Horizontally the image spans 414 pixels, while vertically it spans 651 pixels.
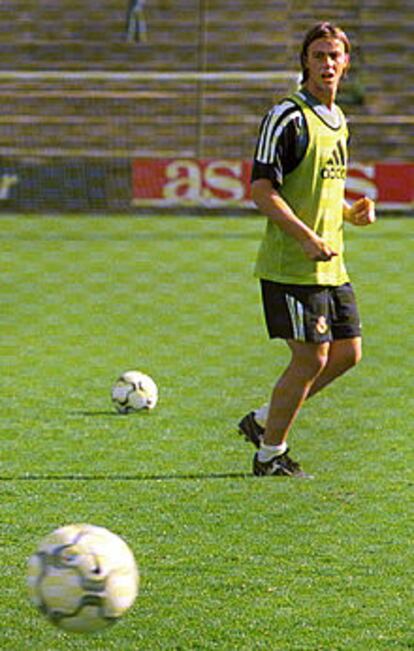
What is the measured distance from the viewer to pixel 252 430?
7.26 meters

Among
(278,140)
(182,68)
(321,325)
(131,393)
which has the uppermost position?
(278,140)

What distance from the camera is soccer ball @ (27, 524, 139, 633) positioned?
4211 mm

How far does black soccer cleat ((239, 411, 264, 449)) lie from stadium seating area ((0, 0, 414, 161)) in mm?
21112

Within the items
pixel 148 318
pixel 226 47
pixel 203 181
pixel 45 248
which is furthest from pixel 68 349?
pixel 226 47

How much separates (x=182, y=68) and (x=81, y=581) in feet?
91.9

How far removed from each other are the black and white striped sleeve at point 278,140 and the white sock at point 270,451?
1.15m

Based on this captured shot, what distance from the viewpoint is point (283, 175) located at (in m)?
6.63

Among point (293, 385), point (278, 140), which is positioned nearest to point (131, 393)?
point (293, 385)

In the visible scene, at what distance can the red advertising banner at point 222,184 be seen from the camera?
24.5m

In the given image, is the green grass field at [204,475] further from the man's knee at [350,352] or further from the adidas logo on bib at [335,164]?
the adidas logo on bib at [335,164]

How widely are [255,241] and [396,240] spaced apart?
6.12 ft

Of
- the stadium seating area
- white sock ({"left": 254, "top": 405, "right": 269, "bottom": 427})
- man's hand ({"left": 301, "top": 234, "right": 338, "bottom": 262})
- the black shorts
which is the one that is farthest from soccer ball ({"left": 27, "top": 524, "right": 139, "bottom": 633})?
the stadium seating area

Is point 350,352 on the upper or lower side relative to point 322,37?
lower

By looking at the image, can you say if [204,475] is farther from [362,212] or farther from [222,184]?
[222,184]
